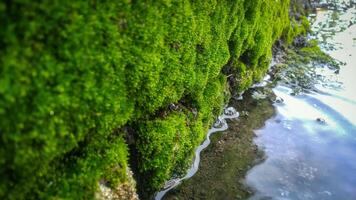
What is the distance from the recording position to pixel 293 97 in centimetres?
1086

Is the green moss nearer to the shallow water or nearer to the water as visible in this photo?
the shallow water

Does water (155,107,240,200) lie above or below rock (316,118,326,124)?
above

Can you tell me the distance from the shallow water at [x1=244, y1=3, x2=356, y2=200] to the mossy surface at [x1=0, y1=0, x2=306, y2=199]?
192cm

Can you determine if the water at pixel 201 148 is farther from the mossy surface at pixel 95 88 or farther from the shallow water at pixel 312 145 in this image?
the shallow water at pixel 312 145

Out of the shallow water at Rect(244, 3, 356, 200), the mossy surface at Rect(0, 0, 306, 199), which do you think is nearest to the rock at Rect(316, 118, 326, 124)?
the shallow water at Rect(244, 3, 356, 200)

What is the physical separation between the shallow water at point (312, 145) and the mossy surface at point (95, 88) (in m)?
1.92

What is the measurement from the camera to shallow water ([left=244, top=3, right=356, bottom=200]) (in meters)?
6.86

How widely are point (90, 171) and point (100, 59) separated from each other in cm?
121

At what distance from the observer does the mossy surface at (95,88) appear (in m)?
2.79

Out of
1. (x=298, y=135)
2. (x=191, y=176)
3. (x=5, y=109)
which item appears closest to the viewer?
(x=5, y=109)

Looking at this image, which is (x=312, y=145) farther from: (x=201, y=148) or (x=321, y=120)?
(x=201, y=148)

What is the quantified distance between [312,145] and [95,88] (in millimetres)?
6303

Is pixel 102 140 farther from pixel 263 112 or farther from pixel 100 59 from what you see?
pixel 263 112

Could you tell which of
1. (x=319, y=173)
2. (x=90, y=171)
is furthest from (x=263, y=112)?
(x=90, y=171)
